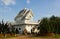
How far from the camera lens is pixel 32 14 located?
229 ft

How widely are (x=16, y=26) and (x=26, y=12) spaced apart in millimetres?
6144

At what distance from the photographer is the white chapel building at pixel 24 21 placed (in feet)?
213

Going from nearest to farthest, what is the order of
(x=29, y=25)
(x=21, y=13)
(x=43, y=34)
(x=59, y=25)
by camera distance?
(x=43, y=34) < (x=59, y=25) < (x=29, y=25) < (x=21, y=13)

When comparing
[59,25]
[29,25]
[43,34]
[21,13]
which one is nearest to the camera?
[43,34]

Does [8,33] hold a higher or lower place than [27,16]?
lower

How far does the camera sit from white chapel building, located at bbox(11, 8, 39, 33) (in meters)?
65.1

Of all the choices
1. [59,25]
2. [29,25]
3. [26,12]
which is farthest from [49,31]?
[26,12]

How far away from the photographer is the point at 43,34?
4744 cm

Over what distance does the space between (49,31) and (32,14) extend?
74.5ft

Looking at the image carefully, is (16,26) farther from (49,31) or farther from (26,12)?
(49,31)

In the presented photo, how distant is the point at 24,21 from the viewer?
66562 mm

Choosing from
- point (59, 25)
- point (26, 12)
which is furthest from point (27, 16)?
point (59, 25)

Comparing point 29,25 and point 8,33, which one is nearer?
point 8,33

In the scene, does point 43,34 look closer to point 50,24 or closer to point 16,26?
point 50,24
